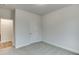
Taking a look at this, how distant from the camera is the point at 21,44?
4.67 metres

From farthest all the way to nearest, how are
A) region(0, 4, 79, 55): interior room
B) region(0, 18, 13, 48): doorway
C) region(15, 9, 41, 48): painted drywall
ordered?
region(0, 18, 13, 48): doorway, region(15, 9, 41, 48): painted drywall, region(0, 4, 79, 55): interior room

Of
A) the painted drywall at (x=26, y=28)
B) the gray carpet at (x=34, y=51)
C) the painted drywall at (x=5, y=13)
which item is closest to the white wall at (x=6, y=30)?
the painted drywall at (x=5, y=13)

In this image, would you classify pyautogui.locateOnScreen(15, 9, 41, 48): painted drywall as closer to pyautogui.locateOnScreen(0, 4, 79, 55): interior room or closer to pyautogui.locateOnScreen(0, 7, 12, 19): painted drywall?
pyautogui.locateOnScreen(0, 4, 79, 55): interior room

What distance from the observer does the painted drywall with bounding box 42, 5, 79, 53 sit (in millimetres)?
3506

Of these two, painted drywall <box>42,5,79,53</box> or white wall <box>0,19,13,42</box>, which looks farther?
white wall <box>0,19,13,42</box>

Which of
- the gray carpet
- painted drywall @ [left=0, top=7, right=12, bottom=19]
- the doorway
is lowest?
the gray carpet

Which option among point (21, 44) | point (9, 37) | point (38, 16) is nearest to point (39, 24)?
point (38, 16)

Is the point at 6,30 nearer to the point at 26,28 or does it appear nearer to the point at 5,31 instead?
the point at 5,31

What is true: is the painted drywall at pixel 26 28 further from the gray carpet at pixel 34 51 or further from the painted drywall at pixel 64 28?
the painted drywall at pixel 64 28

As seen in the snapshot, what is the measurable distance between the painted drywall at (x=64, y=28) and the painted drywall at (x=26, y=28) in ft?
3.00

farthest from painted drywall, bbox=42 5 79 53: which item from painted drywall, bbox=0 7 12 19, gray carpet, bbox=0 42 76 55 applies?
painted drywall, bbox=0 7 12 19

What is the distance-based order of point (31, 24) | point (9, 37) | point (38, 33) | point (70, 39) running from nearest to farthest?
point (70, 39) < point (31, 24) < point (38, 33) < point (9, 37)
